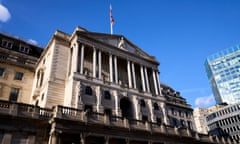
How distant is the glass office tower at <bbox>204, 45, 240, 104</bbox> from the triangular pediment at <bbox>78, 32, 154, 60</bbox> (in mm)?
98646

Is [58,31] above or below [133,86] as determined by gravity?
above

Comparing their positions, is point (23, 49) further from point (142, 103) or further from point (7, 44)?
point (142, 103)

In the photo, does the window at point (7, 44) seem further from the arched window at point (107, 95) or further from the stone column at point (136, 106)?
the stone column at point (136, 106)

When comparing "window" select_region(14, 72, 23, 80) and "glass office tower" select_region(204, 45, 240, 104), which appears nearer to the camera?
"window" select_region(14, 72, 23, 80)

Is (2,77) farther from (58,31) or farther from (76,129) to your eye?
(76,129)

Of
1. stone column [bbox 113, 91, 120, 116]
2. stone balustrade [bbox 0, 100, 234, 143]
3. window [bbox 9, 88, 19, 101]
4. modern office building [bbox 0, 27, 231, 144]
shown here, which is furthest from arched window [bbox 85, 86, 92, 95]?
window [bbox 9, 88, 19, 101]

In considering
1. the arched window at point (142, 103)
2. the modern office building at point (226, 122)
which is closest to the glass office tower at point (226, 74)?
the modern office building at point (226, 122)

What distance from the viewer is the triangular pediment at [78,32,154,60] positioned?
3957 centimetres

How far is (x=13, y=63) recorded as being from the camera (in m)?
38.8

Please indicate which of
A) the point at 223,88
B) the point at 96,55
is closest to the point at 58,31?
the point at 96,55

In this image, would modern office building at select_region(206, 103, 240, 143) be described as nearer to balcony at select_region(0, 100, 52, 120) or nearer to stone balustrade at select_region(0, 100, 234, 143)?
A: stone balustrade at select_region(0, 100, 234, 143)

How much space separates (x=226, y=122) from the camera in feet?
268

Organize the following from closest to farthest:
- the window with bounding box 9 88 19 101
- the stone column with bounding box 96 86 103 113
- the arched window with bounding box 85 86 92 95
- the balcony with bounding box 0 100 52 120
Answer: the balcony with bounding box 0 100 52 120 → the stone column with bounding box 96 86 103 113 → the arched window with bounding box 85 86 92 95 → the window with bounding box 9 88 19 101

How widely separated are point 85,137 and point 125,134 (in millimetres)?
5546
